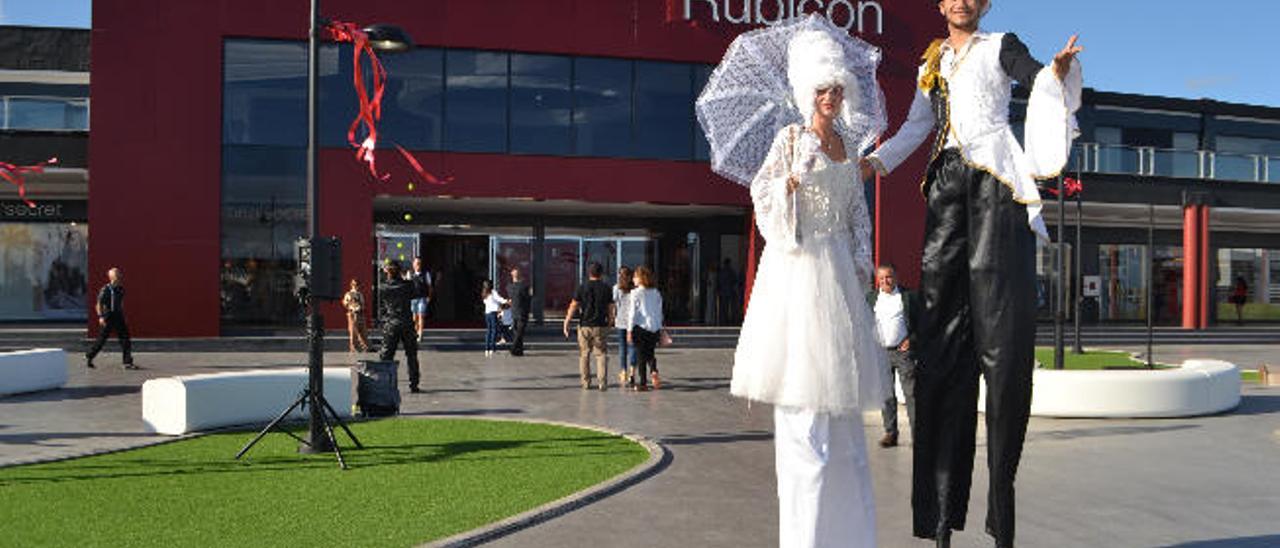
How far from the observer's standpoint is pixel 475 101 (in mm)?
24625

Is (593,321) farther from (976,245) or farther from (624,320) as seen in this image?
(976,245)

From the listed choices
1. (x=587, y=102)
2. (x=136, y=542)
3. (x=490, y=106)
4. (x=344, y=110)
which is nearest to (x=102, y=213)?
(x=344, y=110)

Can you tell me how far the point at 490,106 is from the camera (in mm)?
24719

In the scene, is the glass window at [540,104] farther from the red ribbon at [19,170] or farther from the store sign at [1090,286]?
the store sign at [1090,286]

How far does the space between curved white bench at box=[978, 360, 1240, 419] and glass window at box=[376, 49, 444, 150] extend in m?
16.5

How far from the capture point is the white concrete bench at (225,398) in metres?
9.77

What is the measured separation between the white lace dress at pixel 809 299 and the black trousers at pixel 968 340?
0.39 m

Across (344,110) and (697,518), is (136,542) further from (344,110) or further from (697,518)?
(344,110)

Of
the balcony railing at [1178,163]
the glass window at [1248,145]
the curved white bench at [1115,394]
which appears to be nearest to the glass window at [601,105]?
the balcony railing at [1178,163]

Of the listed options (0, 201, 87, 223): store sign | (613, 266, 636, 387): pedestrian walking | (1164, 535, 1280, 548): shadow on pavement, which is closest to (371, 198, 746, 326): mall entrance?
(0, 201, 87, 223): store sign

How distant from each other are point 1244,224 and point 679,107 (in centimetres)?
2244

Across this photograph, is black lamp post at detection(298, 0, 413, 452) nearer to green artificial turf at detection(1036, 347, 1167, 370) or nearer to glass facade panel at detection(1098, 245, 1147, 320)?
green artificial turf at detection(1036, 347, 1167, 370)

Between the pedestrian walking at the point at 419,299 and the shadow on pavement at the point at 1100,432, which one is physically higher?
the pedestrian walking at the point at 419,299

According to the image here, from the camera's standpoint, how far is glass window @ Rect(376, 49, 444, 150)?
24.2 meters
